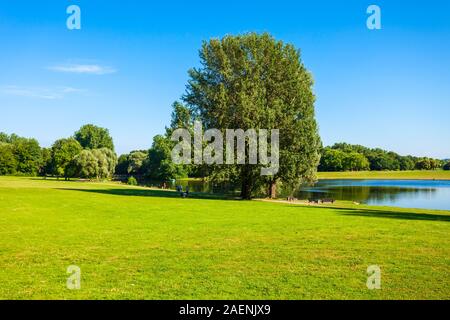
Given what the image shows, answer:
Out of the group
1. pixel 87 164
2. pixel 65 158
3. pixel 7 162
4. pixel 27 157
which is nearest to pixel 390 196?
pixel 87 164

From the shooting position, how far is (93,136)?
149 m

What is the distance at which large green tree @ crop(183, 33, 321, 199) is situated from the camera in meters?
43.1

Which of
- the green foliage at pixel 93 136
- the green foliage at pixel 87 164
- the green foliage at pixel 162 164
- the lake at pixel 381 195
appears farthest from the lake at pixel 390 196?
the green foliage at pixel 93 136

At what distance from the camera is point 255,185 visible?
46.9 metres

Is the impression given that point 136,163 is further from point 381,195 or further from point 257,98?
point 257,98

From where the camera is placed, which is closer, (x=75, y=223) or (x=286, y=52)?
(x=75, y=223)

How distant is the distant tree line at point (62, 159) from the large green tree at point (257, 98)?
6058 cm

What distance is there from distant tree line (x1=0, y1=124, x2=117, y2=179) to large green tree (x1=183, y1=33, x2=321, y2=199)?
199 feet

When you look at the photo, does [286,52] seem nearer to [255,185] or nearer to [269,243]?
[255,185]

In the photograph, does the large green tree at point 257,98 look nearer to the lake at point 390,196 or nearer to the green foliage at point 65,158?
the lake at point 390,196
